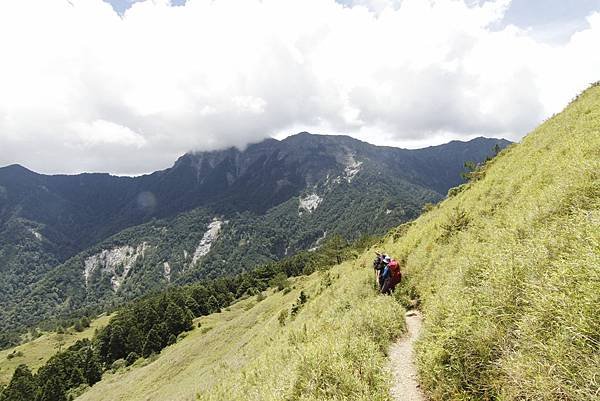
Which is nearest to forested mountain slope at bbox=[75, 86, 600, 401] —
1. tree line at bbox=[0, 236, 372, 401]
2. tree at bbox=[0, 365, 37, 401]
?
tree line at bbox=[0, 236, 372, 401]

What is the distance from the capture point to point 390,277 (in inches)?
720

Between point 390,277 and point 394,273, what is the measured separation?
288 millimetres

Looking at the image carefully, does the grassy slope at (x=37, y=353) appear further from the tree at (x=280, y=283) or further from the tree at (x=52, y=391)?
the tree at (x=280, y=283)

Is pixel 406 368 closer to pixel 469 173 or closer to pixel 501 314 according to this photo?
pixel 501 314

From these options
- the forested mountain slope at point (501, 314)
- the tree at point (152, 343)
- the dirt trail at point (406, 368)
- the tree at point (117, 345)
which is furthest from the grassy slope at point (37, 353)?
the dirt trail at point (406, 368)

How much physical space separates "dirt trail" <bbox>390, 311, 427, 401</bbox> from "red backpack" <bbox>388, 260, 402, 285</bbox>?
4041 millimetres

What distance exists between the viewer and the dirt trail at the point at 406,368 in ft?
29.5

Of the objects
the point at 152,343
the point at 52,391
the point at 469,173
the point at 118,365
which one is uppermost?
the point at 469,173

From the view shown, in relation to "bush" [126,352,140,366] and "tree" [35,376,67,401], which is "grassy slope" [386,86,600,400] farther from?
"tree" [35,376,67,401]

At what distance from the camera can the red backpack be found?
1819 centimetres

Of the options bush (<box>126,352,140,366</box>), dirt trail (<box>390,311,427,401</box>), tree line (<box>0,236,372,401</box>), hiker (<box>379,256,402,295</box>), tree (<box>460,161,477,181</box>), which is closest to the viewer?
dirt trail (<box>390,311,427,401</box>)

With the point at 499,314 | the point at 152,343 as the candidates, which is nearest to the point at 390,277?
the point at 499,314

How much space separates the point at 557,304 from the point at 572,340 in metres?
0.75

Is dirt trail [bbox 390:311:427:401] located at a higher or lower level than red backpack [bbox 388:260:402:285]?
lower
